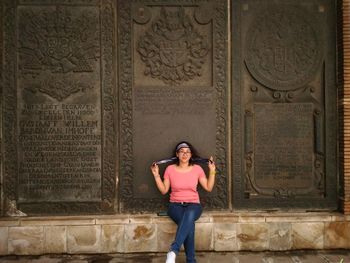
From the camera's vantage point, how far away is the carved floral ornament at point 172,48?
14.3 ft

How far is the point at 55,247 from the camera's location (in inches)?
164

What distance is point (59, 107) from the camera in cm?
431

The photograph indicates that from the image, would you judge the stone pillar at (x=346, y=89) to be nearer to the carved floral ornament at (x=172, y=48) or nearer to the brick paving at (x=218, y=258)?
the brick paving at (x=218, y=258)

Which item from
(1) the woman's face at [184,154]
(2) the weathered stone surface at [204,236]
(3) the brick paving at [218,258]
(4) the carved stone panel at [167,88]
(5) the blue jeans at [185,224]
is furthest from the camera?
(4) the carved stone panel at [167,88]

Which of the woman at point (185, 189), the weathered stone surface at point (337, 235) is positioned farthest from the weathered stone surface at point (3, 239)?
the weathered stone surface at point (337, 235)

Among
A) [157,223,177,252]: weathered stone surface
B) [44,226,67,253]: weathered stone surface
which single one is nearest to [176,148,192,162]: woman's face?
[157,223,177,252]: weathered stone surface

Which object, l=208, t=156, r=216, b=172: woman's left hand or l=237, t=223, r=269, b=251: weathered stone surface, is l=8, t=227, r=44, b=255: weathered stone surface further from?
l=237, t=223, r=269, b=251: weathered stone surface

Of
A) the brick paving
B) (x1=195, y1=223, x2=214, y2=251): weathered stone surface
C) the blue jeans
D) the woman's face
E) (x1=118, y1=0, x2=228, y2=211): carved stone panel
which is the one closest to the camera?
the blue jeans

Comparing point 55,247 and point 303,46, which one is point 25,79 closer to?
point 55,247

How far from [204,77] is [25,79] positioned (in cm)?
235

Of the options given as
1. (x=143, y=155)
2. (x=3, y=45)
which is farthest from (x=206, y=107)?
(x=3, y=45)

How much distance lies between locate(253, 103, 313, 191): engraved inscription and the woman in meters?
0.87

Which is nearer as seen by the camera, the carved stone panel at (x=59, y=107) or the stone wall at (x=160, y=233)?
the stone wall at (x=160, y=233)

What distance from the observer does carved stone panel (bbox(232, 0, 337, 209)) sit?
4.41 meters
